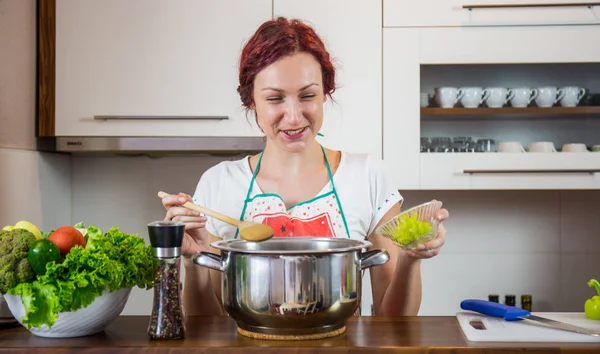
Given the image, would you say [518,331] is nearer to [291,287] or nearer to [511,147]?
[291,287]

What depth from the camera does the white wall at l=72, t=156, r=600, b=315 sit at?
8.23 feet

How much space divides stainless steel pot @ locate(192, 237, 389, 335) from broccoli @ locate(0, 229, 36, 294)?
0.28m

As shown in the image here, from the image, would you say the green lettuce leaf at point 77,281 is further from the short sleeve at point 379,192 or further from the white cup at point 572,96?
the white cup at point 572,96

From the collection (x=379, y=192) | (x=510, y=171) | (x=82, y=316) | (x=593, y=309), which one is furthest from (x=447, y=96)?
(x=82, y=316)

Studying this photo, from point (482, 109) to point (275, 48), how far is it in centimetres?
102

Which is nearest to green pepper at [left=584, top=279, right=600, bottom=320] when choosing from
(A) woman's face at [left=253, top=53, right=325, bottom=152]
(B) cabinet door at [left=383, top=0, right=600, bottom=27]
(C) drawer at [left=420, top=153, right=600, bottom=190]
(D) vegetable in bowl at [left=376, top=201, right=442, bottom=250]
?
(D) vegetable in bowl at [left=376, top=201, right=442, bottom=250]

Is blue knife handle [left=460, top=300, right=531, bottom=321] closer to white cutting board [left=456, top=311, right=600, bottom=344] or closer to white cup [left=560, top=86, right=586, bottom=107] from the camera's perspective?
white cutting board [left=456, top=311, right=600, bottom=344]

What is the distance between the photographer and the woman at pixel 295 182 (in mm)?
1431

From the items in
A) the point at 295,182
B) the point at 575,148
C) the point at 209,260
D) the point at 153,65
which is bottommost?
the point at 209,260

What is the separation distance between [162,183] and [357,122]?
2.71ft

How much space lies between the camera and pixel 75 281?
95 cm

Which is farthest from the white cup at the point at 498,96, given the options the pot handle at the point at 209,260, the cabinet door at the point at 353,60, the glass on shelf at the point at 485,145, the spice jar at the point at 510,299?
the pot handle at the point at 209,260

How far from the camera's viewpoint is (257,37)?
1.48 meters

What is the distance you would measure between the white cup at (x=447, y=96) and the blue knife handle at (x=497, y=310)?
1149 millimetres
